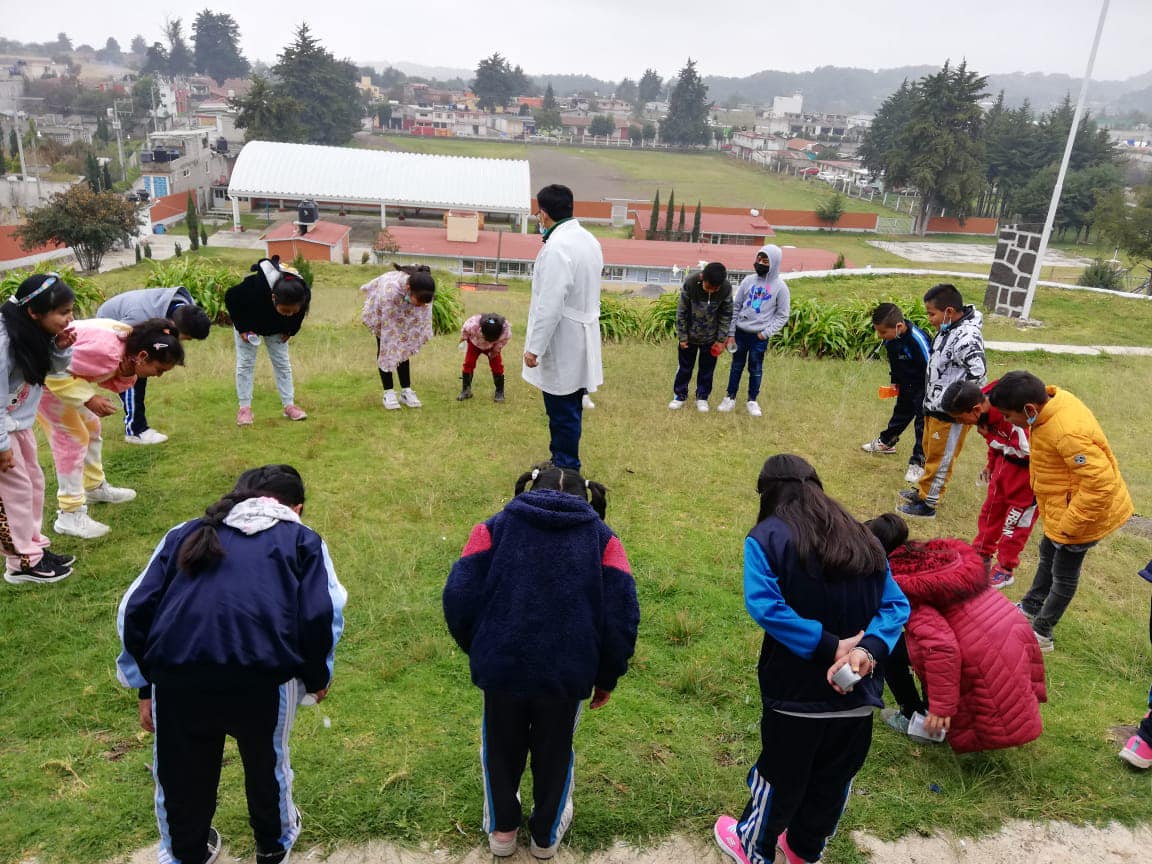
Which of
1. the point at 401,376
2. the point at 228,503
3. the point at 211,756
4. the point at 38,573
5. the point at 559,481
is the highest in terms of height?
the point at 559,481

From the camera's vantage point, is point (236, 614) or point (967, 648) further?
point (967, 648)

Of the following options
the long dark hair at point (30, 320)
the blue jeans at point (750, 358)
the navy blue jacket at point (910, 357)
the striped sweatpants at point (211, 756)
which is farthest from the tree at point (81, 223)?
the striped sweatpants at point (211, 756)

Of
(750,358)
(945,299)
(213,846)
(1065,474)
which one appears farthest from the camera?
(750,358)

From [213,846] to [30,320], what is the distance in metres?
2.69

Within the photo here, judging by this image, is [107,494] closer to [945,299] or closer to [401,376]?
[401,376]

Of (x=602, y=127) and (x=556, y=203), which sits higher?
(x=602, y=127)

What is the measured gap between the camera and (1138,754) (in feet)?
11.5

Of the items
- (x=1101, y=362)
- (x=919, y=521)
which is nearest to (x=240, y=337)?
(x=919, y=521)

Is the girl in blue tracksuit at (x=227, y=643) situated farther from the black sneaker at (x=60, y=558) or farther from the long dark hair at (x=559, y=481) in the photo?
the black sneaker at (x=60, y=558)

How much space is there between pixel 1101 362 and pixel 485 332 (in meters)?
9.01

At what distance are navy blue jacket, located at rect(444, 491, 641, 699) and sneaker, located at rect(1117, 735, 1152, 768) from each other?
2516 millimetres

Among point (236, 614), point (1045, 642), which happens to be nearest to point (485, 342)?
point (1045, 642)

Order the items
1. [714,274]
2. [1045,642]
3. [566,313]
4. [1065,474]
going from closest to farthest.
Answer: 1. [1065,474]
2. [1045,642]
3. [566,313]
4. [714,274]

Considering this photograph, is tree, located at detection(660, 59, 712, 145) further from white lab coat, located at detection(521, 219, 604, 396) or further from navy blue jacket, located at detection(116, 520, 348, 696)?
navy blue jacket, located at detection(116, 520, 348, 696)
